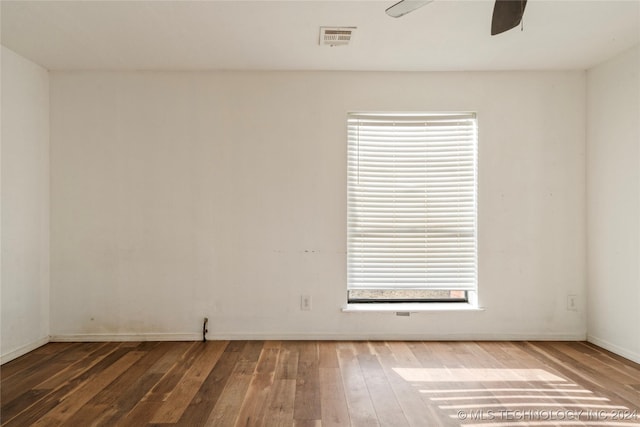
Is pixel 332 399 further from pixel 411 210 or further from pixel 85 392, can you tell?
pixel 411 210

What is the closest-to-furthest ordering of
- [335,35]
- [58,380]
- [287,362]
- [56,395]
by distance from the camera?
[56,395], [58,380], [335,35], [287,362]

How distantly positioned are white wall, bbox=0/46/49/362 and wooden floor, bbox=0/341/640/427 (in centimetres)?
28

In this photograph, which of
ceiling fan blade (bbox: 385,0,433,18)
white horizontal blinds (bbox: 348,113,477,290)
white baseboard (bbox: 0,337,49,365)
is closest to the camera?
ceiling fan blade (bbox: 385,0,433,18)

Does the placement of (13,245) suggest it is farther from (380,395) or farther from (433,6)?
(433,6)

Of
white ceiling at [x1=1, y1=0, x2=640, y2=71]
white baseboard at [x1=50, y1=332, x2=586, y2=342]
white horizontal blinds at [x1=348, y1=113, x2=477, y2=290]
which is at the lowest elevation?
white baseboard at [x1=50, y1=332, x2=586, y2=342]

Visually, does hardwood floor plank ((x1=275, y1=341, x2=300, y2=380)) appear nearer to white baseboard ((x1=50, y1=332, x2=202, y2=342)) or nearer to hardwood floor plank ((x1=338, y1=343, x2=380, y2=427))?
hardwood floor plank ((x1=338, y1=343, x2=380, y2=427))

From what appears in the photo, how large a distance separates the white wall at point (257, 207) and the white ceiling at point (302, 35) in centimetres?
27

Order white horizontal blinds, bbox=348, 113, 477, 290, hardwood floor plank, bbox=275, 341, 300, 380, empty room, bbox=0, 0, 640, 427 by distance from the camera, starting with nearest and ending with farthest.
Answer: hardwood floor plank, bbox=275, 341, 300, 380 < empty room, bbox=0, 0, 640, 427 < white horizontal blinds, bbox=348, 113, 477, 290

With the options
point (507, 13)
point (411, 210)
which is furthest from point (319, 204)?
point (507, 13)

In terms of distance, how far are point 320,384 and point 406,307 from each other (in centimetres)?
143

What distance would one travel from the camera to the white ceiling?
279 cm

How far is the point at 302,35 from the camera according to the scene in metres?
3.19

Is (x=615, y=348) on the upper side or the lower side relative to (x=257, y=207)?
lower

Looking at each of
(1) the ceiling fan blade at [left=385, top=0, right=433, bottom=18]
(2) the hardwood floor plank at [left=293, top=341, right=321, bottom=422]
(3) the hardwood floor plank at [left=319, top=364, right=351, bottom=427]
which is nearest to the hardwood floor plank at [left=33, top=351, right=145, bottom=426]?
(2) the hardwood floor plank at [left=293, top=341, right=321, bottom=422]
